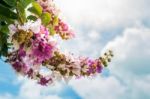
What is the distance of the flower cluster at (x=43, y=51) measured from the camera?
12.9ft

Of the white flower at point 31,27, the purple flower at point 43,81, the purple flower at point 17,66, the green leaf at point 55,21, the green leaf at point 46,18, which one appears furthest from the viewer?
the purple flower at point 43,81

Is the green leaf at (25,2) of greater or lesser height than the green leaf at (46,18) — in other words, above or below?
below

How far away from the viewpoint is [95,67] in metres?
5.03

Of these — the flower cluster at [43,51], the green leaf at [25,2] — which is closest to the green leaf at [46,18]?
the flower cluster at [43,51]

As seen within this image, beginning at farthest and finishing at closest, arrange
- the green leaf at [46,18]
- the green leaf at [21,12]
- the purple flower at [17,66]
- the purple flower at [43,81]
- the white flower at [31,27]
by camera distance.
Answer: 1. the purple flower at [43,81]
2. the purple flower at [17,66]
3. the green leaf at [46,18]
4. the green leaf at [21,12]
5. the white flower at [31,27]

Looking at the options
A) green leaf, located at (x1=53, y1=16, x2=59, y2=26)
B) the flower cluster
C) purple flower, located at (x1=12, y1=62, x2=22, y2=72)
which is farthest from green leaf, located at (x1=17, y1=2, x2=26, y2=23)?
green leaf, located at (x1=53, y1=16, x2=59, y2=26)

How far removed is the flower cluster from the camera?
12.9 ft

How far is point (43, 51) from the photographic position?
13.0ft

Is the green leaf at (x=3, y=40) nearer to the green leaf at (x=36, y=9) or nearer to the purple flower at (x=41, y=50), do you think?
the green leaf at (x=36, y=9)

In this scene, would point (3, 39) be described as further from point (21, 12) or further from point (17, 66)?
point (21, 12)

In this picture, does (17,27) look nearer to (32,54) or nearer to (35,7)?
(32,54)

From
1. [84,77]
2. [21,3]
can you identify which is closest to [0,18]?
[21,3]

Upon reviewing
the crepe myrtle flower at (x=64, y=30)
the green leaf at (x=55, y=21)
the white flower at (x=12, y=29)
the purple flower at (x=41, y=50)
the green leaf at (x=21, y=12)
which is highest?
the crepe myrtle flower at (x=64, y=30)

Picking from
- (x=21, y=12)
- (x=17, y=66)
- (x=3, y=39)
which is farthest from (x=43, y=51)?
(x=3, y=39)
